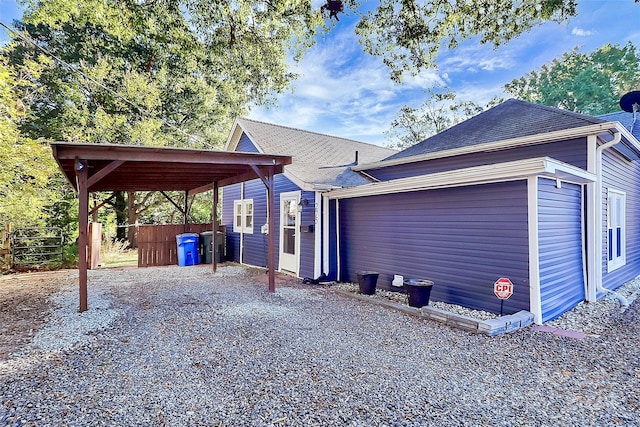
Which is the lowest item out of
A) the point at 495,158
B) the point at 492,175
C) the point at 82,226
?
the point at 82,226

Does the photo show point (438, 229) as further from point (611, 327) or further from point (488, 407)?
point (488, 407)

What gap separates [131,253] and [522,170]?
554 inches

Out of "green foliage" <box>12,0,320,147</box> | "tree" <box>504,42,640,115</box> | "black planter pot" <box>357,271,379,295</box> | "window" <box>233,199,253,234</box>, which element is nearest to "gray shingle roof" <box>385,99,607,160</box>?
"black planter pot" <box>357,271,379,295</box>

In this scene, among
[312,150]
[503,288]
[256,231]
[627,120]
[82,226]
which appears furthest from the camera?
[312,150]

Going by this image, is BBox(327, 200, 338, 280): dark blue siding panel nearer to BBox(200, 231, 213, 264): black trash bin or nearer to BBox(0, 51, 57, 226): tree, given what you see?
BBox(200, 231, 213, 264): black trash bin

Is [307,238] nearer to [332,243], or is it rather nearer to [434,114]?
[332,243]

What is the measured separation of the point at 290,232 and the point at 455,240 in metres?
4.36

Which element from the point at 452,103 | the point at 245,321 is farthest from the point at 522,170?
the point at 452,103

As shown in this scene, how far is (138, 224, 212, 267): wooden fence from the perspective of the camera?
9773 mm

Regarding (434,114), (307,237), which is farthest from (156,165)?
(434,114)

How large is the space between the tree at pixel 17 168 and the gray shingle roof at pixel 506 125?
890cm

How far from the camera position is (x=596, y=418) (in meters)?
2.34

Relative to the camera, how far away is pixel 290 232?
8.45 metres

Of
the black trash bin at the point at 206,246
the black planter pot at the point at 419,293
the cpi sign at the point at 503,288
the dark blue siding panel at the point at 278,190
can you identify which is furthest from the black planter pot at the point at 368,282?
the black trash bin at the point at 206,246
